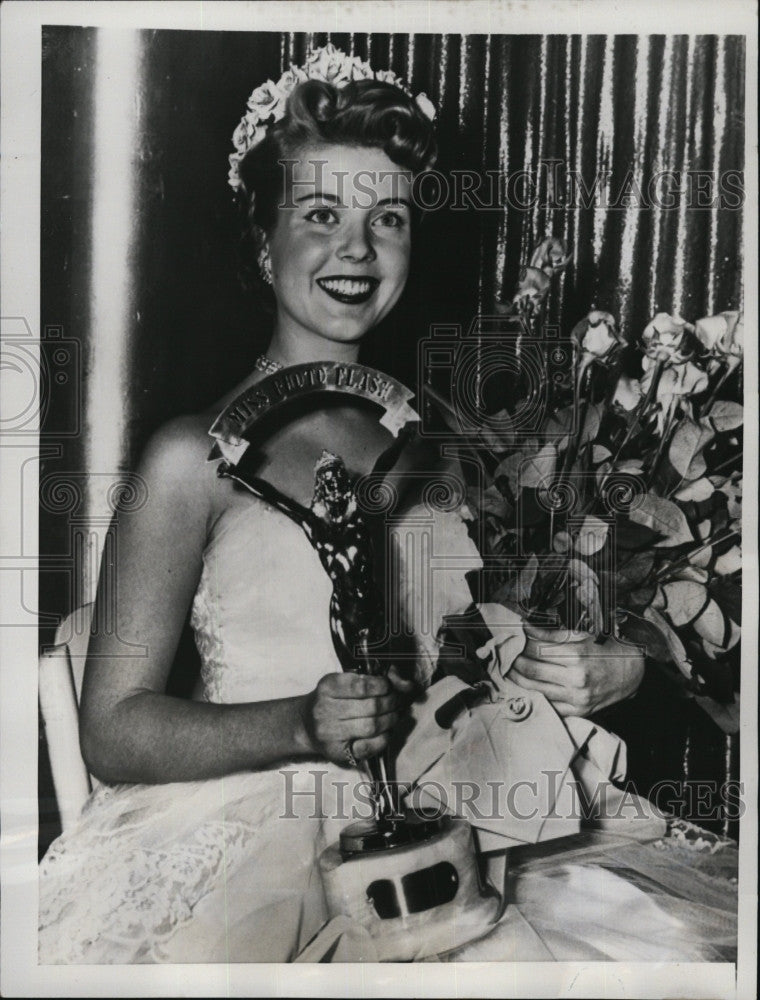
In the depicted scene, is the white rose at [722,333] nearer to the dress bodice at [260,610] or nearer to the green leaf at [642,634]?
the green leaf at [642,634]

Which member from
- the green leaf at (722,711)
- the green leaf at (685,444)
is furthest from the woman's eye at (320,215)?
the green leaf at (722,711)

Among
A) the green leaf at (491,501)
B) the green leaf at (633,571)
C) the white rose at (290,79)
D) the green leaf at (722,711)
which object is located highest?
the white rose at (290,79)

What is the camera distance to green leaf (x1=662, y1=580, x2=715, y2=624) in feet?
5.59

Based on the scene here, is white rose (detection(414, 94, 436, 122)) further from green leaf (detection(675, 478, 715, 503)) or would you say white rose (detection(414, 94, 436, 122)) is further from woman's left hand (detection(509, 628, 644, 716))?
woman's left hand (detection(509, 628, 644, 716))

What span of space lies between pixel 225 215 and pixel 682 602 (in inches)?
38.7

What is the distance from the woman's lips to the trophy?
15 cm

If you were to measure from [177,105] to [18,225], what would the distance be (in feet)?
1.06

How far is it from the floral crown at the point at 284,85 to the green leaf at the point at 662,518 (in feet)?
2.61

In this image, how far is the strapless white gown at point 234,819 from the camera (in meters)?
1.65

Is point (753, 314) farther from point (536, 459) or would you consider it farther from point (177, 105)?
point (177, 105)

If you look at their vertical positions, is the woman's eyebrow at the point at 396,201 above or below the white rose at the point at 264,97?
below

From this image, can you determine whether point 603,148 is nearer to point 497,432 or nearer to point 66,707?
point 497,432

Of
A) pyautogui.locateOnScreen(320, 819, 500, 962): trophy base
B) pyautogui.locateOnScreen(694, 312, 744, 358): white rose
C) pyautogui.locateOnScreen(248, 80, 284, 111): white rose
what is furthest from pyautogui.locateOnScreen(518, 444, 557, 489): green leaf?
pyautogui.locateOnScreen(248, 80, 284, 111): white rose

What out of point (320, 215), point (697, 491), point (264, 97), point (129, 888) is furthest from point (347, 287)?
point (129, 888)
